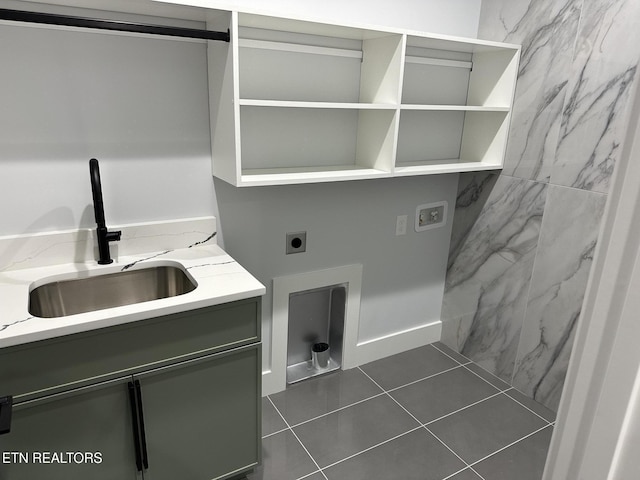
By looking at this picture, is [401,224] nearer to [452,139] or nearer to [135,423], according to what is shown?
[452,139]

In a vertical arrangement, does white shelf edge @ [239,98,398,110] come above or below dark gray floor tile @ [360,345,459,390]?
above

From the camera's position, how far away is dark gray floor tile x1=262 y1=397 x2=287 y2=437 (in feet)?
7.15

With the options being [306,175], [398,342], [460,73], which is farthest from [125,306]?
[460,73]

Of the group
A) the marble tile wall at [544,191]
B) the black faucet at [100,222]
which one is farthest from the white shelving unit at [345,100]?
the black faucet at [100,222]

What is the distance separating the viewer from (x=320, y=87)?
83.0 inches

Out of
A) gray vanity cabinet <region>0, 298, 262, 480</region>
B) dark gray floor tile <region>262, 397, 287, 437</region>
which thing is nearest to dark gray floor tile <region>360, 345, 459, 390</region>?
dark gray floor tile <region>262, 397, 287, 437</region>

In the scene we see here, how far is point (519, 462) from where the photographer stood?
2045 millimetres

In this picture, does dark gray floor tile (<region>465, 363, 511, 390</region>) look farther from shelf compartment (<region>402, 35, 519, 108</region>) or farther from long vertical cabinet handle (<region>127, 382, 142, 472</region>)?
long vertical cabinet handle (<region>127, 382, 142, 472</region>)

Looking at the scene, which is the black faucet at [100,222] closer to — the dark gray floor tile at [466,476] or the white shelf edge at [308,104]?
the white shelf edge at [308,104]

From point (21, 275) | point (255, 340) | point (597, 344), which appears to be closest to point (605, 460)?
point (597, 344)

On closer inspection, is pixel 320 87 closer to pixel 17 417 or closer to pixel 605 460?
pixel 17 417

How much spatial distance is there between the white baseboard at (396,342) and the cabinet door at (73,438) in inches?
42.6

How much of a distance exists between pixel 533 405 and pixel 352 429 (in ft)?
3.34

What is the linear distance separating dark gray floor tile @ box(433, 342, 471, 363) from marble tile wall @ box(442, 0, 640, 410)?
0.18 feet
